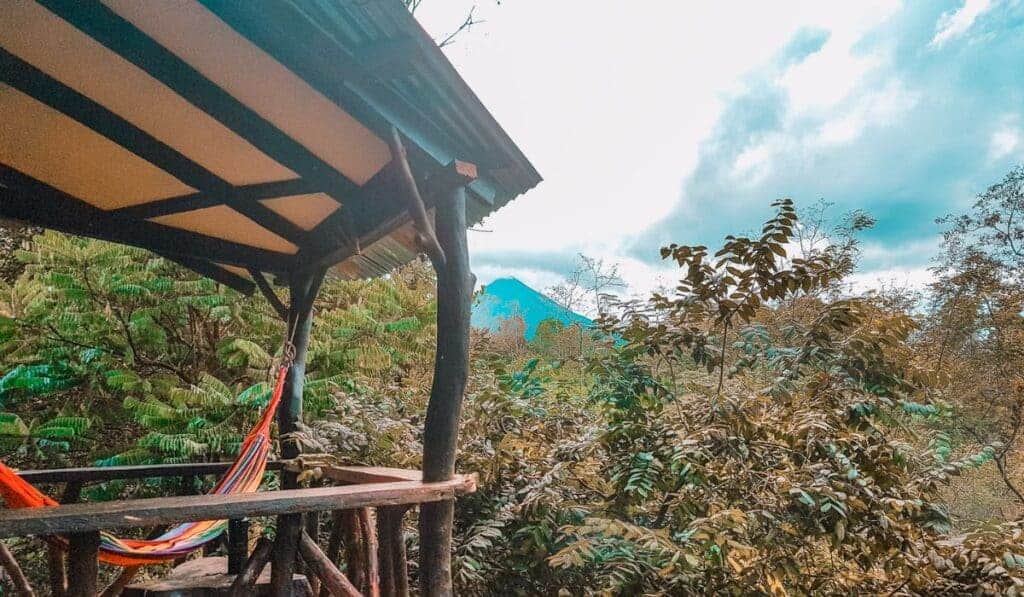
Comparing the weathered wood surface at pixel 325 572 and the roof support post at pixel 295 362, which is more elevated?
the roof support post at pixel 295 362

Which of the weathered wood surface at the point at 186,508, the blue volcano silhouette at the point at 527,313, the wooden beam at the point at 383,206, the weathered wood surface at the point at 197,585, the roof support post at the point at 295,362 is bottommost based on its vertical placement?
the weathered wood surface at the point at 197,585

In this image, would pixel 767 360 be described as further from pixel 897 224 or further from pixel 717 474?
pixel 897 224

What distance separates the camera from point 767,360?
7.29 feet

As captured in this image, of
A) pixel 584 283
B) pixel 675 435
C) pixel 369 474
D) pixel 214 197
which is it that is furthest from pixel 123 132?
pixel 584 283

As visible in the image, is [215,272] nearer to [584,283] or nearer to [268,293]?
[268,293]

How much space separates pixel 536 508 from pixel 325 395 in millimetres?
2518

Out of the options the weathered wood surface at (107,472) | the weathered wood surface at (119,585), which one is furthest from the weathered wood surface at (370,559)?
the weathered wood surface at (119,585)

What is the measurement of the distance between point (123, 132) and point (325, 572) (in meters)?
1.71

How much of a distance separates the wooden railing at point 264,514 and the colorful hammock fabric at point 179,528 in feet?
0.27

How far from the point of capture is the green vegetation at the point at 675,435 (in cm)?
180

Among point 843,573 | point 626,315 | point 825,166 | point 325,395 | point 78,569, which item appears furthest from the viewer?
point 825,166

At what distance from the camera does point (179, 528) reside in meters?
1.91

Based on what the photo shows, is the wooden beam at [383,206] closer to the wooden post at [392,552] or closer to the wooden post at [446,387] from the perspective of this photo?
the wooden post at [446,387]

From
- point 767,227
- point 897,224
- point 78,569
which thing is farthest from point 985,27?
point 78,569
